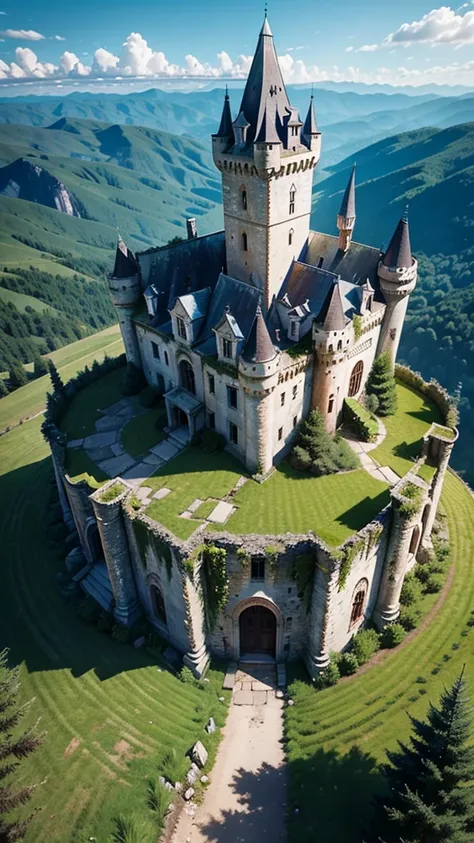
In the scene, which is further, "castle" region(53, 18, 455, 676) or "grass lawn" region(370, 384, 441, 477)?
"grass lawn" region(370, 384, 441, 477)

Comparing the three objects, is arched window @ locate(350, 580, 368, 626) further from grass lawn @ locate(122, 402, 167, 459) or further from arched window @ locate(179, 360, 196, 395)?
arched window @ locate(179, 360, 196, 395)

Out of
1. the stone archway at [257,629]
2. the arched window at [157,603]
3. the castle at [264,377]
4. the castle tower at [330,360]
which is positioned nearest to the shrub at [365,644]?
the castle at [264,377]

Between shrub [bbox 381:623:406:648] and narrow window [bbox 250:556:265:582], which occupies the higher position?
narrow window [bbox 250:556:265:582]

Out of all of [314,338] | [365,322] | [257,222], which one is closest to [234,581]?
[314,338]

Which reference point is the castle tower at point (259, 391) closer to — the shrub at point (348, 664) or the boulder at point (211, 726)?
the shrub at point (348, 664)

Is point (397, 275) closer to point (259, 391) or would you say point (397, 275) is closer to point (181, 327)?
point (259, 391)

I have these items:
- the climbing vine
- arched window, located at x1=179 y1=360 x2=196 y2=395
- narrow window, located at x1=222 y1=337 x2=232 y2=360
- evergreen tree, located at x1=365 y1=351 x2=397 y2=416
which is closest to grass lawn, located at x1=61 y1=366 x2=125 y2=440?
arched window, located at x1=179 y1=360 x2=196 y2=395
